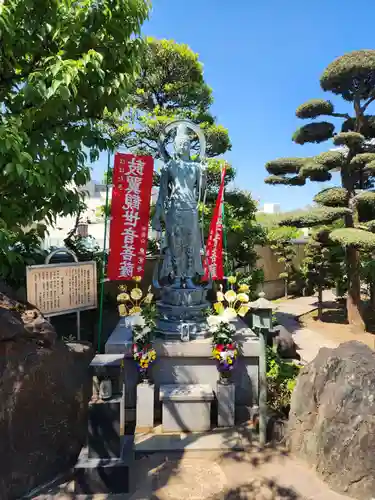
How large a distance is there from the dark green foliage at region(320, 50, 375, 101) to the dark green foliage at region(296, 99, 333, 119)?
0.58 metres

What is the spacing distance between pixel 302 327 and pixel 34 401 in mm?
10119

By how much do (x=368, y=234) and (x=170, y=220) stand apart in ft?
21.4

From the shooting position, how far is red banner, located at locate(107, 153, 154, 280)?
6.90 metres

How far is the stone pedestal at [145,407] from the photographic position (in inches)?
204

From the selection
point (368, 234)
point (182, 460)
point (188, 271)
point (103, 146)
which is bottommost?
point (182, 460)

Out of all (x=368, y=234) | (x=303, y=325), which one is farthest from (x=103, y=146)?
(x=303, y=325)

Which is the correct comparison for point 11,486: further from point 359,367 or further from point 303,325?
point 303,325

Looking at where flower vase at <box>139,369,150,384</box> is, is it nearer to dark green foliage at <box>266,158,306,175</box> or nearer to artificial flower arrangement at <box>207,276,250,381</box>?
artificial flower arrangement at <box>207,276,250,381</box>

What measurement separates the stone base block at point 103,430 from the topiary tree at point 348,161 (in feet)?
27.8

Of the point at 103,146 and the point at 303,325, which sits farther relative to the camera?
Answer: the point at 303,325

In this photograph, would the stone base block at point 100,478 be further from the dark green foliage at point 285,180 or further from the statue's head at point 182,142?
the dark green foliage at point 285,180

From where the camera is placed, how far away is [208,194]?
10.4 metres

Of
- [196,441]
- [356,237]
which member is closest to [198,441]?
[196,441]

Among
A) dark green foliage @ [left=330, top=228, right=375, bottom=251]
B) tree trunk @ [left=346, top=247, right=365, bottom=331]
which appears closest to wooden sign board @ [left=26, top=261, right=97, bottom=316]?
dark green foliage @ [left=330, top=228, right=375, bottom=251]
